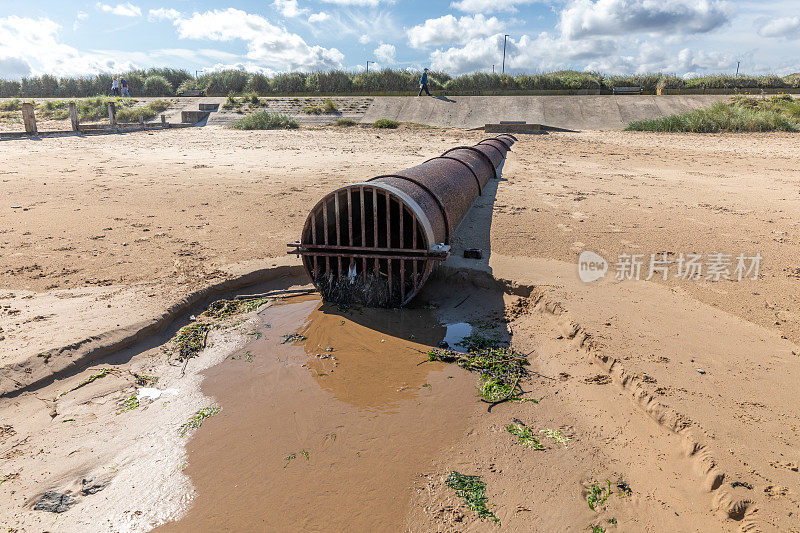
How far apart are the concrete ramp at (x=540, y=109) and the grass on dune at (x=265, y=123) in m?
4.57

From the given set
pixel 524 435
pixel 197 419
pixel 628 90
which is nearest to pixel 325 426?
pixel 197 419

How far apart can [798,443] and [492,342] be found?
2.26m

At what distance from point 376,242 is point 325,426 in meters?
2.16

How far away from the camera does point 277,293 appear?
5602 millimetres

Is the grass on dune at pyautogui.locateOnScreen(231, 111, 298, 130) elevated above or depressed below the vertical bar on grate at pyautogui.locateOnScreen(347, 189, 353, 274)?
above

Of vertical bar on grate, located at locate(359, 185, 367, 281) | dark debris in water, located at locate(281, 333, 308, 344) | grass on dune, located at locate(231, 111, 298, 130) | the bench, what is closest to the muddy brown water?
dark debris in water, located at locate(281, 333, 308, 344)

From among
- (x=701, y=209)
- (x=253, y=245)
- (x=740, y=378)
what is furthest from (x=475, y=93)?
(x=740, y=378)

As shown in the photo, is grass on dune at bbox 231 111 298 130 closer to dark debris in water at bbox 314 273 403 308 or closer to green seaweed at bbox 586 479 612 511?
dark debris in water at bbox 314 273 403 308

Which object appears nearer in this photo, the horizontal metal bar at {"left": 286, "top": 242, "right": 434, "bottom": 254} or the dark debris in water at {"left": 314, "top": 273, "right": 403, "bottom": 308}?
the horizontal metal bar at {"left": 286, "top": 242, "right": 434, "bottom": 254}

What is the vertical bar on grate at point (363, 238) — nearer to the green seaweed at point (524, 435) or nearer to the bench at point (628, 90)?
the green seaweed at point (524, 435)

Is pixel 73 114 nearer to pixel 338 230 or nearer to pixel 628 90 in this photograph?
pixel 338 230

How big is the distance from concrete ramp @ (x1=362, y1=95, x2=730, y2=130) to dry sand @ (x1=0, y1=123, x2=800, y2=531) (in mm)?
15614

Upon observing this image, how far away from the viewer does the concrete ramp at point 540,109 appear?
24766 mm

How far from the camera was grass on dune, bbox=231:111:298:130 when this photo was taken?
22.0 meters
